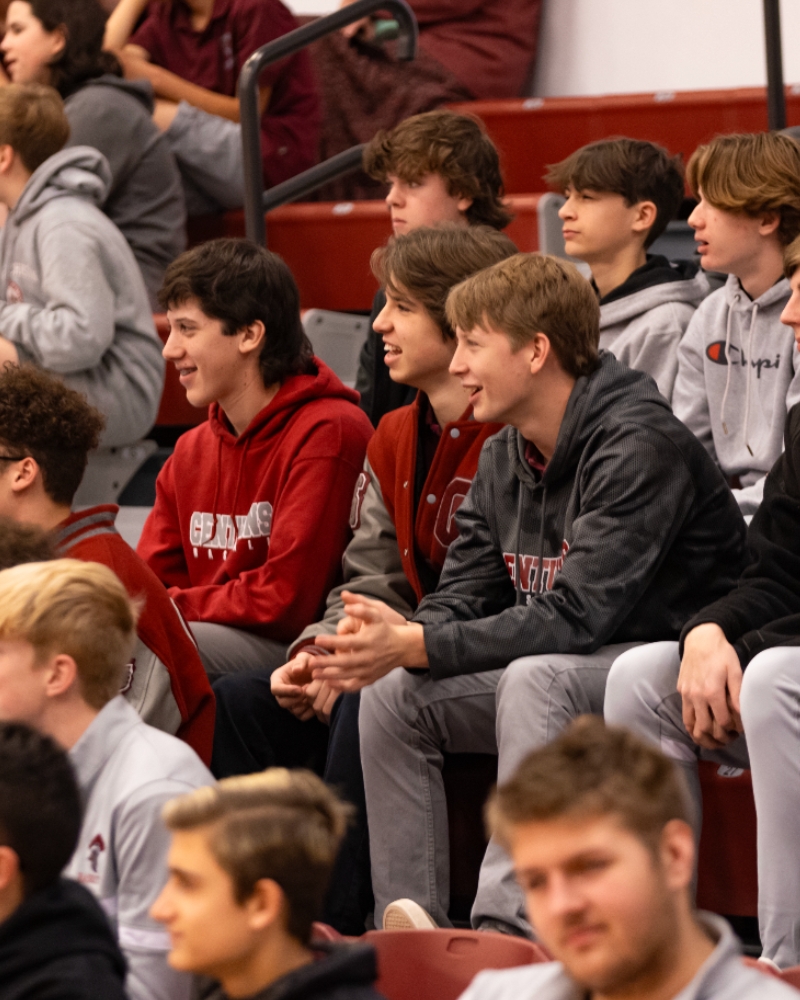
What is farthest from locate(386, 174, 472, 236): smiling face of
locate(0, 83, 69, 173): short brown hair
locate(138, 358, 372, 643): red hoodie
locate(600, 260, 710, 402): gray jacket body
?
locate(0, 83, 69, 173): short brown hair

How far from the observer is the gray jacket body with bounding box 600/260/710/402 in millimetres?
3289

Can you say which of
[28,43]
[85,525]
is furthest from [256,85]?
[85,525]

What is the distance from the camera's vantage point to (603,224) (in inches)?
134

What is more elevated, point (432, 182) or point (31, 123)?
point (31, 123)

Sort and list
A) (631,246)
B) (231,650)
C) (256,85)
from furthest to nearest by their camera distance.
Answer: (256,85)
(631,246)
(231,650)

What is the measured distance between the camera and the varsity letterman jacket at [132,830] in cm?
186

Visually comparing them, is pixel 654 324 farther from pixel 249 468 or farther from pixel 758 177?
pixel 249 468

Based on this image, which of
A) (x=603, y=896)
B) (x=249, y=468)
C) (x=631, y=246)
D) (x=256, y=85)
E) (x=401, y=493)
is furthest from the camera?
(x=256, y=85)

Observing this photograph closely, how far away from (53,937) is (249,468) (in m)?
1.61

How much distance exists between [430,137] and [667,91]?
5.88 feet

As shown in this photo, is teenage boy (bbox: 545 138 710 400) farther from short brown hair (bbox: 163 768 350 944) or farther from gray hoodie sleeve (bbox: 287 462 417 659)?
short brown hair (bbox: 163 768 350 944)

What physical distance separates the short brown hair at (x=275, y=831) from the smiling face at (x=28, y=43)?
319 cm

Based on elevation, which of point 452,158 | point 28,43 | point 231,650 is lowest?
point 231,650

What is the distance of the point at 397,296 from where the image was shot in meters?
2.82
